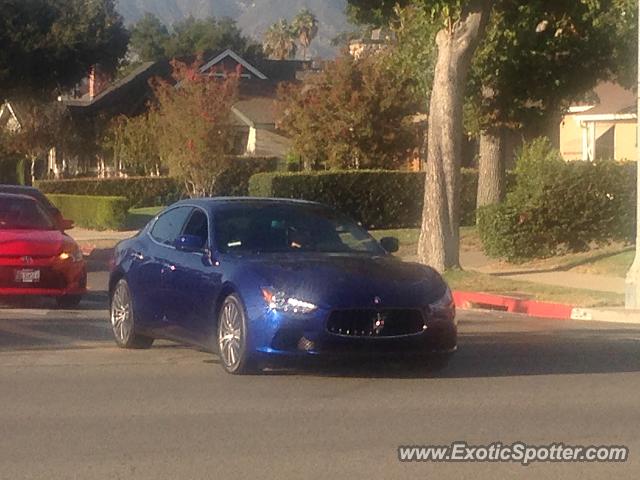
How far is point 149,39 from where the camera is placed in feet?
390

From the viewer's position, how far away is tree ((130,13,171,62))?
116625 millimetres

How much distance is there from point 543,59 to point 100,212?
49.1 feet

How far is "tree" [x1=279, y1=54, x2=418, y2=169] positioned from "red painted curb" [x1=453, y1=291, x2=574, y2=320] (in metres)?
20.4

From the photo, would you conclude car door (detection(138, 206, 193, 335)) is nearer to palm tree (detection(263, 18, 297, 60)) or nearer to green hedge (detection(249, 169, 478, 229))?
green hedge (detection(249, 169, 478, 229))

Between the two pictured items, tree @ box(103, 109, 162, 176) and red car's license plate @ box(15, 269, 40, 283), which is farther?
tree @ box(103, 109, 162, 176)

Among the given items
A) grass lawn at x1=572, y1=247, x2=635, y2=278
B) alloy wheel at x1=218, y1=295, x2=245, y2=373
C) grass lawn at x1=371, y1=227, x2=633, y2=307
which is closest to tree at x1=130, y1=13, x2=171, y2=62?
A: grass lawn at x1=371, y1=227, x2=633, y2=307

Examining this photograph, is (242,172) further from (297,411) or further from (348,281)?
(297,411)

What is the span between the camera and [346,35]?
78.9 meters

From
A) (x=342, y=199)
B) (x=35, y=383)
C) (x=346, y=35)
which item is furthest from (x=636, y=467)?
(x=346, y=35)

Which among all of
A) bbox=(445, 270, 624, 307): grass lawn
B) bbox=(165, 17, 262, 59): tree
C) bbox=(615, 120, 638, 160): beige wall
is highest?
bbox=(165, 17, 262, 59): tree

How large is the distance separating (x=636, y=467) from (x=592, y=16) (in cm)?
1869

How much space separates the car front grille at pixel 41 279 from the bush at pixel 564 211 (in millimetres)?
10424

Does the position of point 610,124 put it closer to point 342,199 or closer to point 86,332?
point 342,199

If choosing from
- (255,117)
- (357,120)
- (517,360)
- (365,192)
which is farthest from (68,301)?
(255,117)
